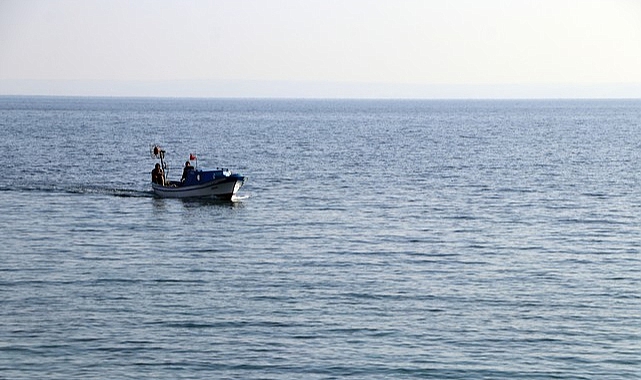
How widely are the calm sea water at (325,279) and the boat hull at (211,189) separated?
102cm

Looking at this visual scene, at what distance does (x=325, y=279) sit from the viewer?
124ft

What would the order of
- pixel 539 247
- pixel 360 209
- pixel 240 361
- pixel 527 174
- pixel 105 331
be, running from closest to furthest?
pixel 240 361 < pixel 105 331 < pixel 539 247 < pixel 360 209 < pixel 527 174

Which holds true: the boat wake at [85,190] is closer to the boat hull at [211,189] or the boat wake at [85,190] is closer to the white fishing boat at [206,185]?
the boat hull at [211,189]

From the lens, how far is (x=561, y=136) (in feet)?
502

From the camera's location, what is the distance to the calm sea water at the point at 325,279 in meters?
28.1

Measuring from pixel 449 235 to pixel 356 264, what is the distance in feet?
28.2

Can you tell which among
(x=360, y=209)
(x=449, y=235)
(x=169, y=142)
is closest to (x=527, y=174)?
(x=360, y=209)

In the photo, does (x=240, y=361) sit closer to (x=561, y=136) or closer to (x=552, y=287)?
(x=552, y=287)

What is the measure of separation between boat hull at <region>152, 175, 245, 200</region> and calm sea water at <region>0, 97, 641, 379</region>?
102cm

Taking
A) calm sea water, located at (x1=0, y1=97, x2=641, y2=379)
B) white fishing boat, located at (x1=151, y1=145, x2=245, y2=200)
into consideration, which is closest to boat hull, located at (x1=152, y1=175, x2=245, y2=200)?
white fishing boat, located at (x1=151, y1=145, x2=245, y2=200)

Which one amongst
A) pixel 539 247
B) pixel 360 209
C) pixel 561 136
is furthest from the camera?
pixel 561 136

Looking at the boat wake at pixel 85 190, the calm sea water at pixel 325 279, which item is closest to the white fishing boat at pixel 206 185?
the calm sea water at pixel 325 279

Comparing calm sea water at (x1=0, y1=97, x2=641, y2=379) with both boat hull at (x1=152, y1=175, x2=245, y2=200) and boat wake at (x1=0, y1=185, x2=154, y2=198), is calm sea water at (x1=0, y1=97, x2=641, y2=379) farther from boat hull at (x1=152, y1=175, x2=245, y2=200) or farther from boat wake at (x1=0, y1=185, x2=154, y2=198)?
boat hull at (x1=152, y1=175, x2=245, y2=200)

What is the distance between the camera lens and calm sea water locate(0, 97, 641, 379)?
92.3 ft
